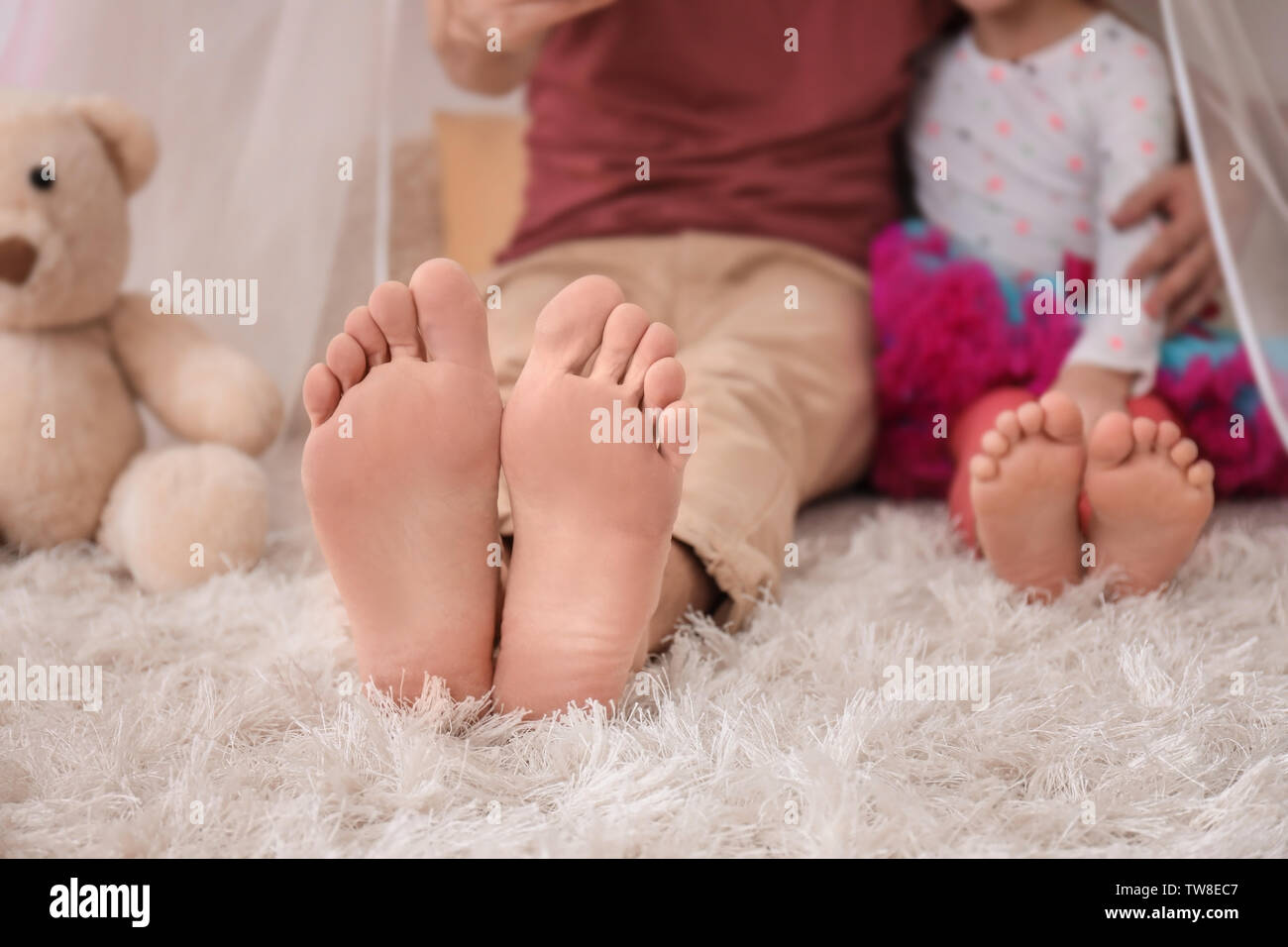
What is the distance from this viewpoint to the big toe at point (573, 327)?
644 millimetres

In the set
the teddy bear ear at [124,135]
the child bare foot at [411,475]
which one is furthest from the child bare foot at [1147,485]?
the teddy bear ear at [124,135]

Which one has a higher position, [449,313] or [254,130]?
[254,130]

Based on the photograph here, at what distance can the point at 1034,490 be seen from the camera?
811mm

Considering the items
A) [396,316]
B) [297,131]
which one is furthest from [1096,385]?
[297,131]

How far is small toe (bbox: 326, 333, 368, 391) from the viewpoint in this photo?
636mm

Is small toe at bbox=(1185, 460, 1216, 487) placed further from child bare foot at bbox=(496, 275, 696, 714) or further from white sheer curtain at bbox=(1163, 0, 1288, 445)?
child bare foot at bbox=(496, 275, 696, 714)

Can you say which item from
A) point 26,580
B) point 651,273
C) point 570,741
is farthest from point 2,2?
point 570,741

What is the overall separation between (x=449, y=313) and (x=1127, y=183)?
0.79 m

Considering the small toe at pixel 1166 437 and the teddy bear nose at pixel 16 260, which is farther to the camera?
the teddy bear nose at pixel 16 260

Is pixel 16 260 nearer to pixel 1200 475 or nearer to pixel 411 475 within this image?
pixel 411 475

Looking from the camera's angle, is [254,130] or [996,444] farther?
[254,130]

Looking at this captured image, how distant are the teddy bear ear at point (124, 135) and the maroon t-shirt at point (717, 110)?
38 centimetres

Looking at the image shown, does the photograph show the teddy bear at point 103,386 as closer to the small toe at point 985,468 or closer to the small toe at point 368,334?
the small toe at point 368,334

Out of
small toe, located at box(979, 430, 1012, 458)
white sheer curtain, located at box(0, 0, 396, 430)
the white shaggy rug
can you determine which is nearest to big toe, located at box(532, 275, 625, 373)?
the white shaggy rug
